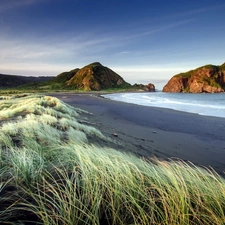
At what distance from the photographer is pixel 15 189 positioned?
220 cm

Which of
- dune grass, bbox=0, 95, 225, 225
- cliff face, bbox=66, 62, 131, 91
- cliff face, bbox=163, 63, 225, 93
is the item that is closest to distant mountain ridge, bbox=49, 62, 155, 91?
cliff face, bbox=66, 62, 131, 91

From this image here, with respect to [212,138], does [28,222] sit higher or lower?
higher

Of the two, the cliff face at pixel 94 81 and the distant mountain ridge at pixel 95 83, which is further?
the cliff face at pixel 94 81

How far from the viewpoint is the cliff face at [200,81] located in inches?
4633

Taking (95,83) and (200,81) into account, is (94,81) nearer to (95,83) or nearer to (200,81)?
(95,83)

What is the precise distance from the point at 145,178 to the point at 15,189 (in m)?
1.57

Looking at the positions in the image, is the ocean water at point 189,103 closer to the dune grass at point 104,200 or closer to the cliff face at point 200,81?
the dune grass at point 104,200

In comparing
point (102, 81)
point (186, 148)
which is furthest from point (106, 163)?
point (102, 81)

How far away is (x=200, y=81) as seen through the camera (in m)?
122

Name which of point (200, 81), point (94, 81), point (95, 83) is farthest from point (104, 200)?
point (94, 81)

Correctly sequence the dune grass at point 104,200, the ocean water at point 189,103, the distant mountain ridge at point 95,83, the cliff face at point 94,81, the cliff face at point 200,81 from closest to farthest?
the dune grass at point 104,200 → the ocean water at point 189,103 → the cliff face at point 200,81 → the distant mountain ridge at point 95,83 → the cliff face at point 94,81

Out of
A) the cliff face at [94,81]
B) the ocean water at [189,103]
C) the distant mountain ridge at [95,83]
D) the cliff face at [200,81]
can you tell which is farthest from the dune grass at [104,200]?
the cliff face at [94,81]

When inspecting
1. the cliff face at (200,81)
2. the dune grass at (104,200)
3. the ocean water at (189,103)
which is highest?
the cliff face at (200,81)

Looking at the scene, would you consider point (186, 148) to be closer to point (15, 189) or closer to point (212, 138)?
point (212, 138)
